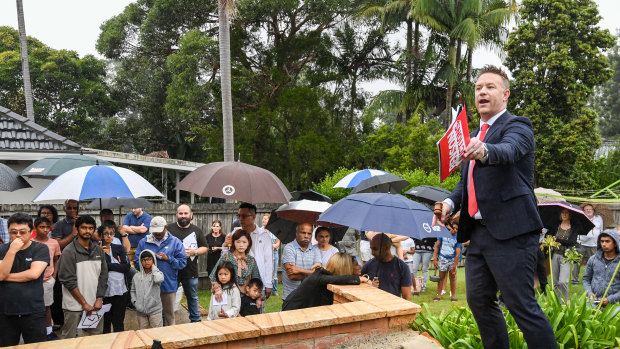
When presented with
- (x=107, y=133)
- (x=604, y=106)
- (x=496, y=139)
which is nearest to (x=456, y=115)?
(x=496, y=139)

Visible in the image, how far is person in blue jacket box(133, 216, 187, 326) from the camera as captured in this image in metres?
6.46

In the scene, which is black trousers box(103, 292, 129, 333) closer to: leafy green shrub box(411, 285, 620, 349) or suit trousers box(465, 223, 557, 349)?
leafy green shrub box(411, 285, 620, 349)

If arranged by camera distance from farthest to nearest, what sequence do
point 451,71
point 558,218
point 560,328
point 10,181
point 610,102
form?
1. point 610,102
2. point 451,71
3. point 558,218
4. point 10,181
5. point 560,328

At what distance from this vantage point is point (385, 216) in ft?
16.8

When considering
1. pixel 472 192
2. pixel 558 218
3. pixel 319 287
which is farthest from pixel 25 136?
pixel 472 192

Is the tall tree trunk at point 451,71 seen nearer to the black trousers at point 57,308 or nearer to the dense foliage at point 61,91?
the black trousers at point 57,308

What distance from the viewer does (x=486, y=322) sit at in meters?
3.05

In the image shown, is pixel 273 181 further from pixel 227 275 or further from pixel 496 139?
pixel 496 139

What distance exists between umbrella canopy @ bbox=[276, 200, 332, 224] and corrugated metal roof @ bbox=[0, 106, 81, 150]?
27.9 ft

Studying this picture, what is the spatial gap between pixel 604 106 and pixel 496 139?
5520cm

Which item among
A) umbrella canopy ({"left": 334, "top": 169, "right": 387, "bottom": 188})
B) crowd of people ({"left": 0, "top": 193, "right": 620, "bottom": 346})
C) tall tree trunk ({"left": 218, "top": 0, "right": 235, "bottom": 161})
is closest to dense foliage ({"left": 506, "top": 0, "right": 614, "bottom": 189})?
umbrella canopy ({"left": 334, "top": 169, "right": 387, "bottom": 188})

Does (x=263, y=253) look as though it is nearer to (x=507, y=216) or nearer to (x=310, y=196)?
(x=310, y=196)

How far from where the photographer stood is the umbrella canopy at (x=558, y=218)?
25.1ft

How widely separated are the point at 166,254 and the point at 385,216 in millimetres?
3102
